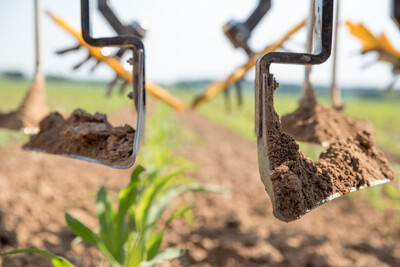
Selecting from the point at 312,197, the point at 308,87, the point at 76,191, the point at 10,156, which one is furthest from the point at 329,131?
the point at 10,156

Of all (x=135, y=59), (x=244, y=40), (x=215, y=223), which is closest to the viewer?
(x=135, y=59)

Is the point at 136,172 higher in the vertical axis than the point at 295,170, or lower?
lower

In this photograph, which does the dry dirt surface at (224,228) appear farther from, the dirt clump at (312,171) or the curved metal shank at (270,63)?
the curved metal shank at (270,63)

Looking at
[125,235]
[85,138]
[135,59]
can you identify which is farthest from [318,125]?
[125,235]

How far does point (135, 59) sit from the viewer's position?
3.08 feet

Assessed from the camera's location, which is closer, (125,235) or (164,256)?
(164,256)

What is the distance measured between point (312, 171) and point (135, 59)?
0.51m

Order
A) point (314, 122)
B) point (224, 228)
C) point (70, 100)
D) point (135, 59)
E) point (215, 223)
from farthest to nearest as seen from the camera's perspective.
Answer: point (70, 100)
point (215, 223)
point (224, 228)
point (314, 122)
point (135, 59)

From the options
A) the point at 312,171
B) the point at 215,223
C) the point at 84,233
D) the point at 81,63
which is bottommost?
the point at 215,223

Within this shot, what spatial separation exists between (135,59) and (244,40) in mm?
633

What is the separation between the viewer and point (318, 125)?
1.14 m

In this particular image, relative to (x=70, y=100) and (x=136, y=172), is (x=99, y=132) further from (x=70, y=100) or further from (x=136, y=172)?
(x=70, y=100)

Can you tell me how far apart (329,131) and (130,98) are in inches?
24.0

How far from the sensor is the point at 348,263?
2338 millimetres
